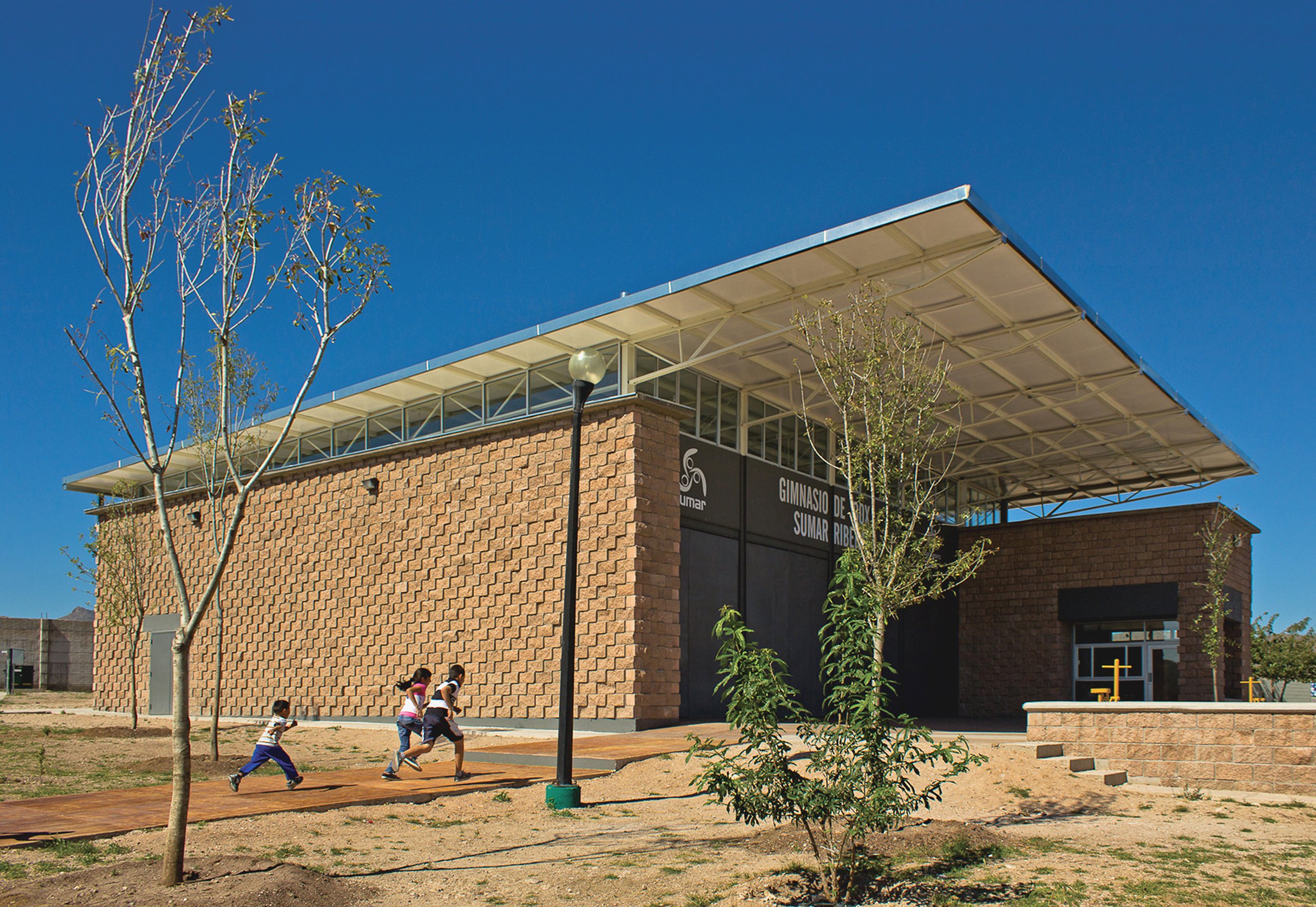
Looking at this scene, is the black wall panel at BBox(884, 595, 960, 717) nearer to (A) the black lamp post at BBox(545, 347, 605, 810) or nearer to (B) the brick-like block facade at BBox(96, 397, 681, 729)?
(B) the brick-like block facade at BBox(96, 397, 681, 729)

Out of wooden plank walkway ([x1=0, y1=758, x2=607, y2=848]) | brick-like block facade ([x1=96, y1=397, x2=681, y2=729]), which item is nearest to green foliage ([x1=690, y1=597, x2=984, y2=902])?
wooden plank walkway ([x1=0, y1=758, x2=607, y2=848])

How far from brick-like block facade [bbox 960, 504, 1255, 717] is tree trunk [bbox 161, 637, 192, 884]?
88.8 ft

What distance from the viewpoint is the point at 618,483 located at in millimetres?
18844

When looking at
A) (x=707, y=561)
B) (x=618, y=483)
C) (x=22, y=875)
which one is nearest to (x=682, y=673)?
(x=707, y=561)

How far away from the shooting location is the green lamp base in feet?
33.0

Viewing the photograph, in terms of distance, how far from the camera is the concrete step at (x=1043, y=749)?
12.5m

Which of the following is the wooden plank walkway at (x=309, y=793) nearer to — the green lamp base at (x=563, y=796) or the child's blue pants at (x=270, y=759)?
the child's blue pants at (x=270, y=759)

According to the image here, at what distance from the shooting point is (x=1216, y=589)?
2302 centimetres

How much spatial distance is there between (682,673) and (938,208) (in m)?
10.2

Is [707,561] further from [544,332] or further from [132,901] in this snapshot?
[132,901]

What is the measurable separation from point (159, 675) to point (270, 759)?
73.2 ft

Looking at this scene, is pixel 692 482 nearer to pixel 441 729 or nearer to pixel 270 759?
pixel 441 729

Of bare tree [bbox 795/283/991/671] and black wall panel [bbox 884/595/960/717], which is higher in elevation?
bare tree [bbox 795/283/991/671]

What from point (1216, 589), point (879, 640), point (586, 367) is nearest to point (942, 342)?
point (586, 367)
